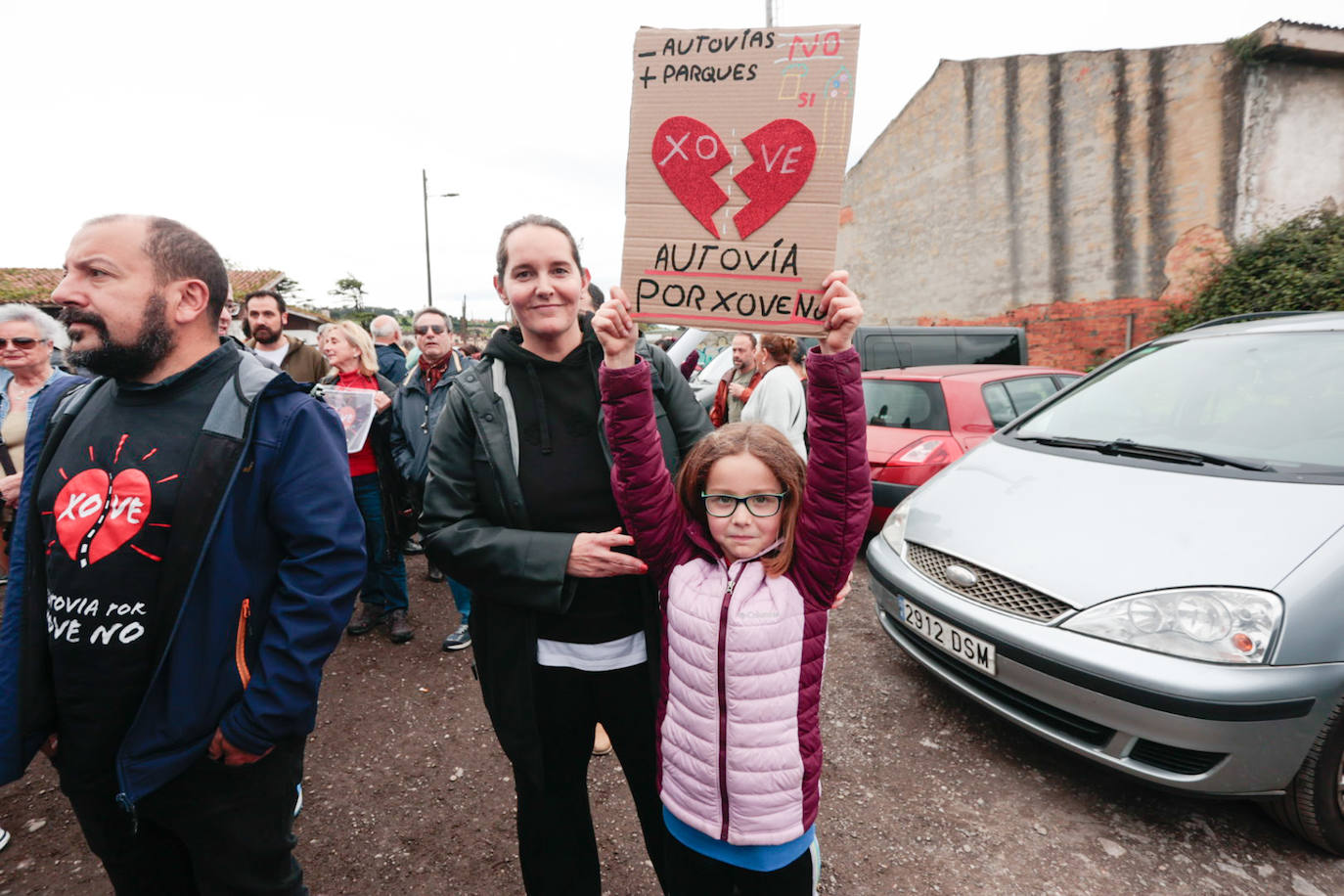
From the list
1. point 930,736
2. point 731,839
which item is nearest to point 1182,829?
point 930,736

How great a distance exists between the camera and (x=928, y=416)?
4777 mm

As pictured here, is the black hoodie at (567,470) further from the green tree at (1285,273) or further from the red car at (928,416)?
the green tree at (1285,273)

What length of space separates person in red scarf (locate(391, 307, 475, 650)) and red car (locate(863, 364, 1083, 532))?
2768 millimetres

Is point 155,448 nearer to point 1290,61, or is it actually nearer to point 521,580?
point 521,580

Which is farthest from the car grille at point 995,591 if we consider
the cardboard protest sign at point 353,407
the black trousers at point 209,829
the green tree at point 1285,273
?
the green tree at point 1285,273

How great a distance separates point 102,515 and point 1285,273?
12945 millimetres

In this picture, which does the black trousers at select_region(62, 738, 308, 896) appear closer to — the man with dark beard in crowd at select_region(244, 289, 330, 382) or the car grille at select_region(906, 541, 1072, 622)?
the car grille at select_region(906, 541, 1072, 622)

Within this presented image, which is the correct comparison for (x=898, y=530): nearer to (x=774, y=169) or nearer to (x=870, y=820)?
(x=870, y=820)

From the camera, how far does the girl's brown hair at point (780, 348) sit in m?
4.28

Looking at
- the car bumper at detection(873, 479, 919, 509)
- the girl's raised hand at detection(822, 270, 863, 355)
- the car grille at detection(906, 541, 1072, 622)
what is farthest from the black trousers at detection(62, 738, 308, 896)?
the car bumper at detection(873, 479, 919, 509)

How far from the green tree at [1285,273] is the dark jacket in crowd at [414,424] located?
36.7ft

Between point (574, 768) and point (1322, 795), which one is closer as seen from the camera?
point (574, 768)

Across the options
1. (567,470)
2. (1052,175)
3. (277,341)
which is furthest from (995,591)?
(1052,175)

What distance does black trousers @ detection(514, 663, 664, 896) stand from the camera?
63.7 inches
